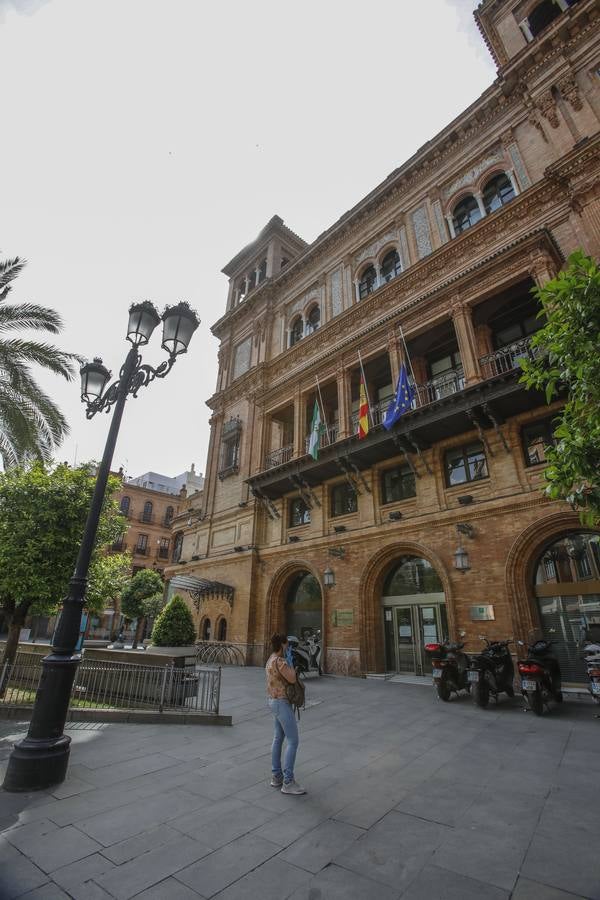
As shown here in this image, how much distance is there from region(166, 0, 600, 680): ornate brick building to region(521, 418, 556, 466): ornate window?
0.07m

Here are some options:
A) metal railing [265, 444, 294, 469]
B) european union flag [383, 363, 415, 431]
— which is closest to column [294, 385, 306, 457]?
metal railing [265, 444, 294, 469]

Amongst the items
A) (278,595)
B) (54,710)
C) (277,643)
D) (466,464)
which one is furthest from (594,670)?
(278,595)

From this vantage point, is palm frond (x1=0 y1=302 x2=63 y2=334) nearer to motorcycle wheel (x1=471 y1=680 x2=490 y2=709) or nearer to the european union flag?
the european union flag

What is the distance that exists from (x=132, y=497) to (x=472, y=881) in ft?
154

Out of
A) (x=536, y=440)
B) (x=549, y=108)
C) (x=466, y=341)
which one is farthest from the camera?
(x=549, y=108)

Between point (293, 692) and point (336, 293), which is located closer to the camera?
point (293, 692)

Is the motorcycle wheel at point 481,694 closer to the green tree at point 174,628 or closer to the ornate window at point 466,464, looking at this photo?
the ornate window at point 466,464

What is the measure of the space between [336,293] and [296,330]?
3.55 meters

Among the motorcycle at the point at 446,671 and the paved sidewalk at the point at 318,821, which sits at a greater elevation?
the motorcycle at the point at 446,671

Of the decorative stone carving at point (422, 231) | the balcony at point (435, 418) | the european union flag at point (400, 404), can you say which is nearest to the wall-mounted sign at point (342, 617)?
the balcony at point (435, 418)

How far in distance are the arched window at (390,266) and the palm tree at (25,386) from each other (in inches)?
557

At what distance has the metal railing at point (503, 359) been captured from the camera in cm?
1277

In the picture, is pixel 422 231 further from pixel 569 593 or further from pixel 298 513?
pixel 569 593

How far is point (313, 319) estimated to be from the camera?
2314 cm
